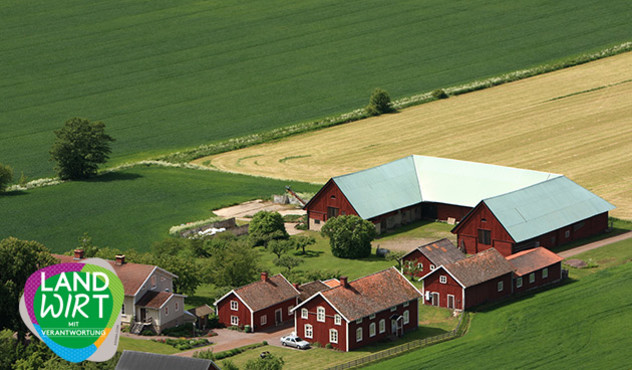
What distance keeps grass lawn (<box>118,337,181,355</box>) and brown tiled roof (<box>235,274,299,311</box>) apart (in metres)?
8.00

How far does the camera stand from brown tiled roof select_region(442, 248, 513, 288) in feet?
327

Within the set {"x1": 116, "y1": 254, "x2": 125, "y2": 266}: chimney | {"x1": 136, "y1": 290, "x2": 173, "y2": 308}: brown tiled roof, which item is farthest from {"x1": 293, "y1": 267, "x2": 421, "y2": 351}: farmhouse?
{"x1": 116, "y1": 254, "x2": 125, "y2": 266}: chimney

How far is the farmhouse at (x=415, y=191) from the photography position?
122 metres

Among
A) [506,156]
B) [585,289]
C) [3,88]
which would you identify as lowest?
[585,289]

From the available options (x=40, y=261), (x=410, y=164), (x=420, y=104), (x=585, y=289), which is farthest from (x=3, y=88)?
(x=585, y=289)

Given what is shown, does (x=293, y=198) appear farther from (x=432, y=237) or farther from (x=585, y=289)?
(x=585, y=289)

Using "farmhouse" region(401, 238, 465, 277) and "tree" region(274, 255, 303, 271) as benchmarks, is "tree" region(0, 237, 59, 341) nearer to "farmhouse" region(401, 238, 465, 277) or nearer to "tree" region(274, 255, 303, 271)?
"tree" region(274, 255, 303, 271)

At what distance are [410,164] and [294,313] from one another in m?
39.0

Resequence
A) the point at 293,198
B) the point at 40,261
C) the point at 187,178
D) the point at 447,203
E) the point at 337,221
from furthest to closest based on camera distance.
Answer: the point at 187,178 → the point at 293,198 → the point at 447,203 → the point at 337,221 → the point at 40,261

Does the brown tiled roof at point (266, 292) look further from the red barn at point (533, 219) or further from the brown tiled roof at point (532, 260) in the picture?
the red barn at point (533, 219)

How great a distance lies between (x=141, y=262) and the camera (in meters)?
104

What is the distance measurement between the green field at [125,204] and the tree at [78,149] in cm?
241

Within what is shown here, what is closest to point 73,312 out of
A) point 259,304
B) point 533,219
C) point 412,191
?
point 259,304

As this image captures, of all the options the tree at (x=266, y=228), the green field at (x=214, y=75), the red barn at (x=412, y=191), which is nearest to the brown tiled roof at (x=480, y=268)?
the red barn at (x=412, y=191)
